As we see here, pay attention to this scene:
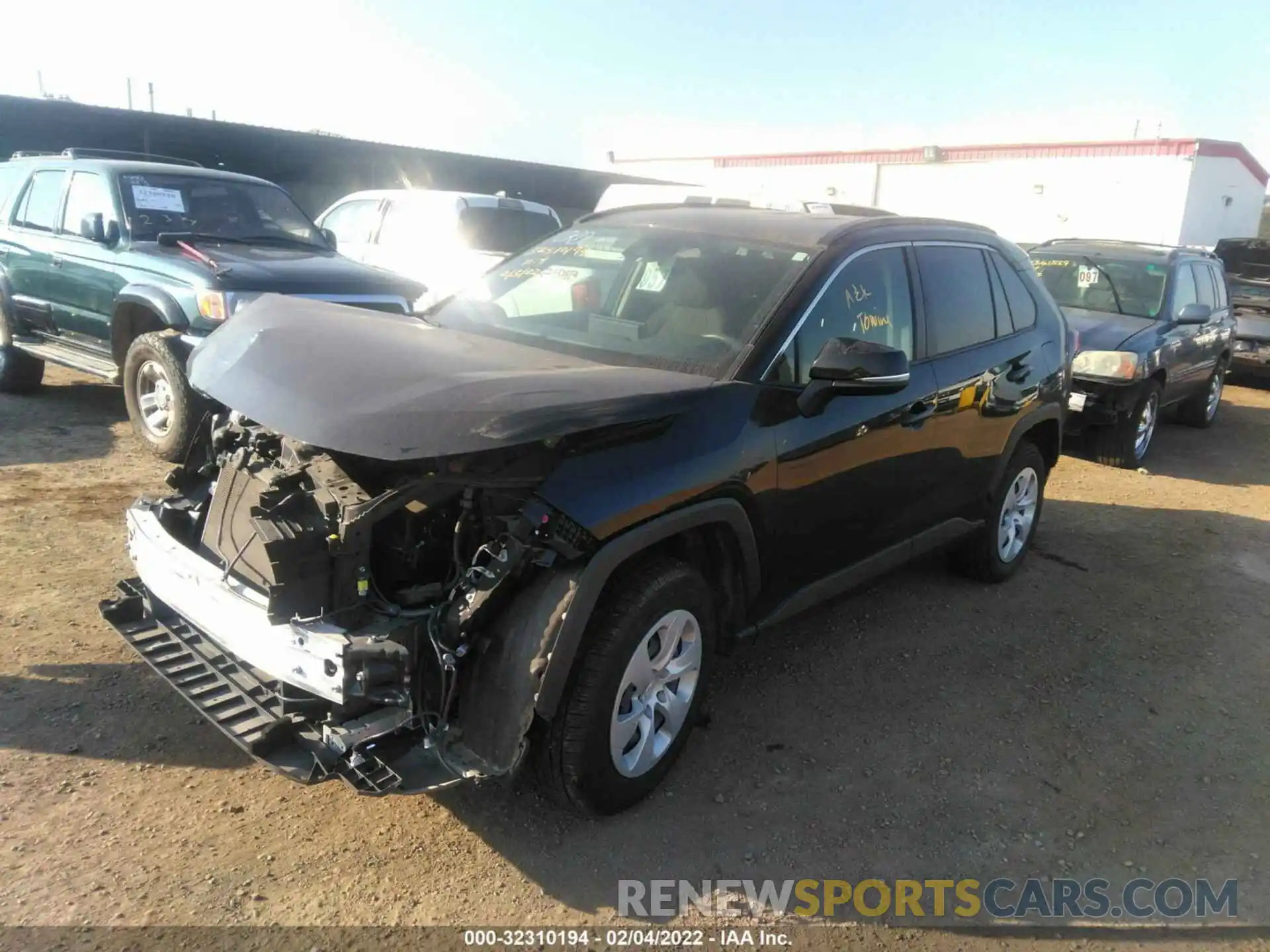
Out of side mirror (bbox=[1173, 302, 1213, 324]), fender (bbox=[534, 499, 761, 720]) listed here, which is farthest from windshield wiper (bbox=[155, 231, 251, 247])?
side mirror (bbox=[1173, 302, 1213, 324])

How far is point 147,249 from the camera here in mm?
6660

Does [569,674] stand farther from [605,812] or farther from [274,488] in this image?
[274,488]

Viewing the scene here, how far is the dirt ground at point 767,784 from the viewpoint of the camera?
2.73 meters

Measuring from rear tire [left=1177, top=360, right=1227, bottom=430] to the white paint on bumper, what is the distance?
33.5 ft

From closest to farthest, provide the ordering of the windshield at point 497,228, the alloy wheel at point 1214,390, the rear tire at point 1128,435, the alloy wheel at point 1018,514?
the alloy wheel at point 1018,514
the rear tire at point 1128,435
the windshield at point 497,228
the alloy wheel at point 1214,390

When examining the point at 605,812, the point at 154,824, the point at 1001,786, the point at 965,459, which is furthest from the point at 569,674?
the point at 965,459

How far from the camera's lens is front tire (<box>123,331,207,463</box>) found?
577cm

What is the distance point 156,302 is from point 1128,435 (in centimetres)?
775

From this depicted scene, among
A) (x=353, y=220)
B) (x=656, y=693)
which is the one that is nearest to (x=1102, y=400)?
(x=656, y=693)

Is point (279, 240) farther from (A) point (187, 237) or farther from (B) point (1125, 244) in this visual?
(B) point (1125, 244)

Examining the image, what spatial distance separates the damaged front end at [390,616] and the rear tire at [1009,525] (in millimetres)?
3117

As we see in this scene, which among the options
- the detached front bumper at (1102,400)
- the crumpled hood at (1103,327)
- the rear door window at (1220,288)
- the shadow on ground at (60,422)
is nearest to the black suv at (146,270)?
the shadow on ground at (60,422)

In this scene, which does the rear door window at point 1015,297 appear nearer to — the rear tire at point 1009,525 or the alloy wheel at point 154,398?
the rear tire at point 1009,525

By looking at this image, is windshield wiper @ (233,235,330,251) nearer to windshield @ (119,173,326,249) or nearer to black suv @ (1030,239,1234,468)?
windshield @ (119,173,326,249)
